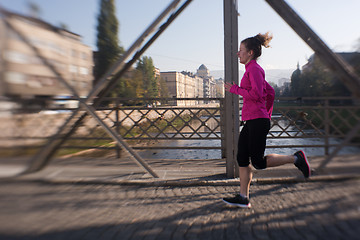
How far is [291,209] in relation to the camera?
7.61 ft

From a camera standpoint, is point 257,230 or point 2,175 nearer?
point 257,230

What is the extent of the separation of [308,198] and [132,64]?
270 centimetres

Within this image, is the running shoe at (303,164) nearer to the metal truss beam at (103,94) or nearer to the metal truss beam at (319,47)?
the metal truss beam at (319,47)

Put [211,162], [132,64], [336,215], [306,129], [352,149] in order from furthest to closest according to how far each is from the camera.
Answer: [306,129], [211,162], [132,64], [352,149], [336,215]

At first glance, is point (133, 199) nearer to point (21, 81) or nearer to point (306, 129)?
point (21, 81)

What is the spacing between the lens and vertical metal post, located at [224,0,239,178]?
10.8 ft

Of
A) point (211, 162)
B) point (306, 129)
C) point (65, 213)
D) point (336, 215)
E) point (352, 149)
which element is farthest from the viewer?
point (306, 129)

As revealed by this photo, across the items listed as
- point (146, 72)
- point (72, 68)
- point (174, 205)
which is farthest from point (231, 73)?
point (146, 72)

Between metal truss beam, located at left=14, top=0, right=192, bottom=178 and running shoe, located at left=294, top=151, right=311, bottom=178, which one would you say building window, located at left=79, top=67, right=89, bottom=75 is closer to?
metal truss beam, located at left=14, top=0, right=192, bottom=178

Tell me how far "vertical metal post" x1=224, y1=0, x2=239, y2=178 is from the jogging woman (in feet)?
2.42

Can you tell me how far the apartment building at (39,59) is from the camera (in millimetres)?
2230

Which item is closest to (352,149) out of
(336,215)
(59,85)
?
(336,215)

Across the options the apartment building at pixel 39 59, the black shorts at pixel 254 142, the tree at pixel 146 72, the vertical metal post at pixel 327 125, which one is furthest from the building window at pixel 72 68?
the vertical metal post at pixel 327 125

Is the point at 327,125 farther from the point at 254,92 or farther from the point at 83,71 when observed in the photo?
the point at 83,71
